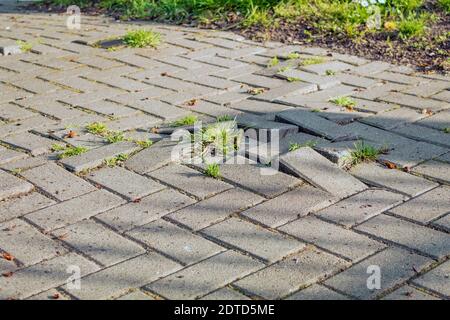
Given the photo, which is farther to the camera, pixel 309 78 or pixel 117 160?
pixel 309 78

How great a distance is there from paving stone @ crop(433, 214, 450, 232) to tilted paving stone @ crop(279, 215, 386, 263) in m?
0.34

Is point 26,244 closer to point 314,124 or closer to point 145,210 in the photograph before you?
point 145,210

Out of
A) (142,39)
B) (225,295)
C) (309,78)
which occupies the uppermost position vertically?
(142,39)

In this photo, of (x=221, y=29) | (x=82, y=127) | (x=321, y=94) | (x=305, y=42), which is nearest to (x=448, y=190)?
(x=321, y=94)

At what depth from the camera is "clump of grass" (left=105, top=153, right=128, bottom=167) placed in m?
4.54

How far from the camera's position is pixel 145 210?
3980 millimetres

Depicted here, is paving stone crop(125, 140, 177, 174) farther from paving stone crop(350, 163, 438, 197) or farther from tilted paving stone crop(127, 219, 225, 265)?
paving stone crop(350, 163, 438, 197)

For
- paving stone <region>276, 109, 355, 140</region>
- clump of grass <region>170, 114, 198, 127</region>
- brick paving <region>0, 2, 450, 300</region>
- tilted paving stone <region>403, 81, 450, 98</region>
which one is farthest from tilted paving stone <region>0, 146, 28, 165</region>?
tilted paving stone <region>403, 81, 450, 98</region>

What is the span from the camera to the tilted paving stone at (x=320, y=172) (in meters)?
4.12

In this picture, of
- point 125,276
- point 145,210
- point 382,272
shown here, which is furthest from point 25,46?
point 382,272

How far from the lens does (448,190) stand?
412 centimetres

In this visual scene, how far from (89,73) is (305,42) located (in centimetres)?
195

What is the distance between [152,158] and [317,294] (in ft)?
5.49

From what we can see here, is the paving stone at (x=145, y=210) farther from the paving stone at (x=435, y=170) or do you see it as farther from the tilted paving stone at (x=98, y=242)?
the paving stone at (x=435, y=170)
